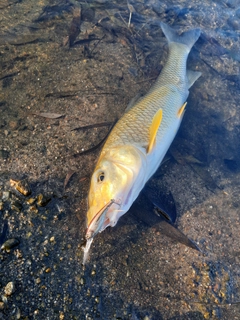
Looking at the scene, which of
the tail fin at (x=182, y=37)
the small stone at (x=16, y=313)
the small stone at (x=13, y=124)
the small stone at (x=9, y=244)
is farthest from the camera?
the tail fin at (x=182, y=37)

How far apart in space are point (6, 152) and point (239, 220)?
3262 mm

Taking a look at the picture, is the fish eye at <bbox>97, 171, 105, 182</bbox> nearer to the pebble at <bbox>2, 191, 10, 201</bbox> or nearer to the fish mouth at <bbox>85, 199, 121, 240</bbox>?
the fish mouth at <bbox>85, 199, 121, 240</bbox>

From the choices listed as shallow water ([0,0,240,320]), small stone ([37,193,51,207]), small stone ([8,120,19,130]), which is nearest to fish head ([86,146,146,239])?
shallow water ([0,0,240,320])

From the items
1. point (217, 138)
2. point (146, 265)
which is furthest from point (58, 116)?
point (217, 138)

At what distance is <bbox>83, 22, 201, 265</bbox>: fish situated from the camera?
8.58 ft

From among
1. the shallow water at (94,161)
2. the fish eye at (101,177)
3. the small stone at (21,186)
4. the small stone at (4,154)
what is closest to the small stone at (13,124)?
the shallow water at (94,161)

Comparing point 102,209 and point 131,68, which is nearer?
point 102,209

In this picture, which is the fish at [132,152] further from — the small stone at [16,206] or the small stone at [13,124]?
the small stone at [13,124]

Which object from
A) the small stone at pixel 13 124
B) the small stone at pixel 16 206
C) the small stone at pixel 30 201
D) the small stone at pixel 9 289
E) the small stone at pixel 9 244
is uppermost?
the small stone at pixel 13 124

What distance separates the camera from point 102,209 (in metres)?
2.55

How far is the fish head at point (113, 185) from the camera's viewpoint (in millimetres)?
2564

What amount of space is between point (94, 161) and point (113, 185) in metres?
1.07

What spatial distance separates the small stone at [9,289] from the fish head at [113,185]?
76 cm

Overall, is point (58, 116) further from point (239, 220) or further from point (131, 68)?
point (239, 220)
